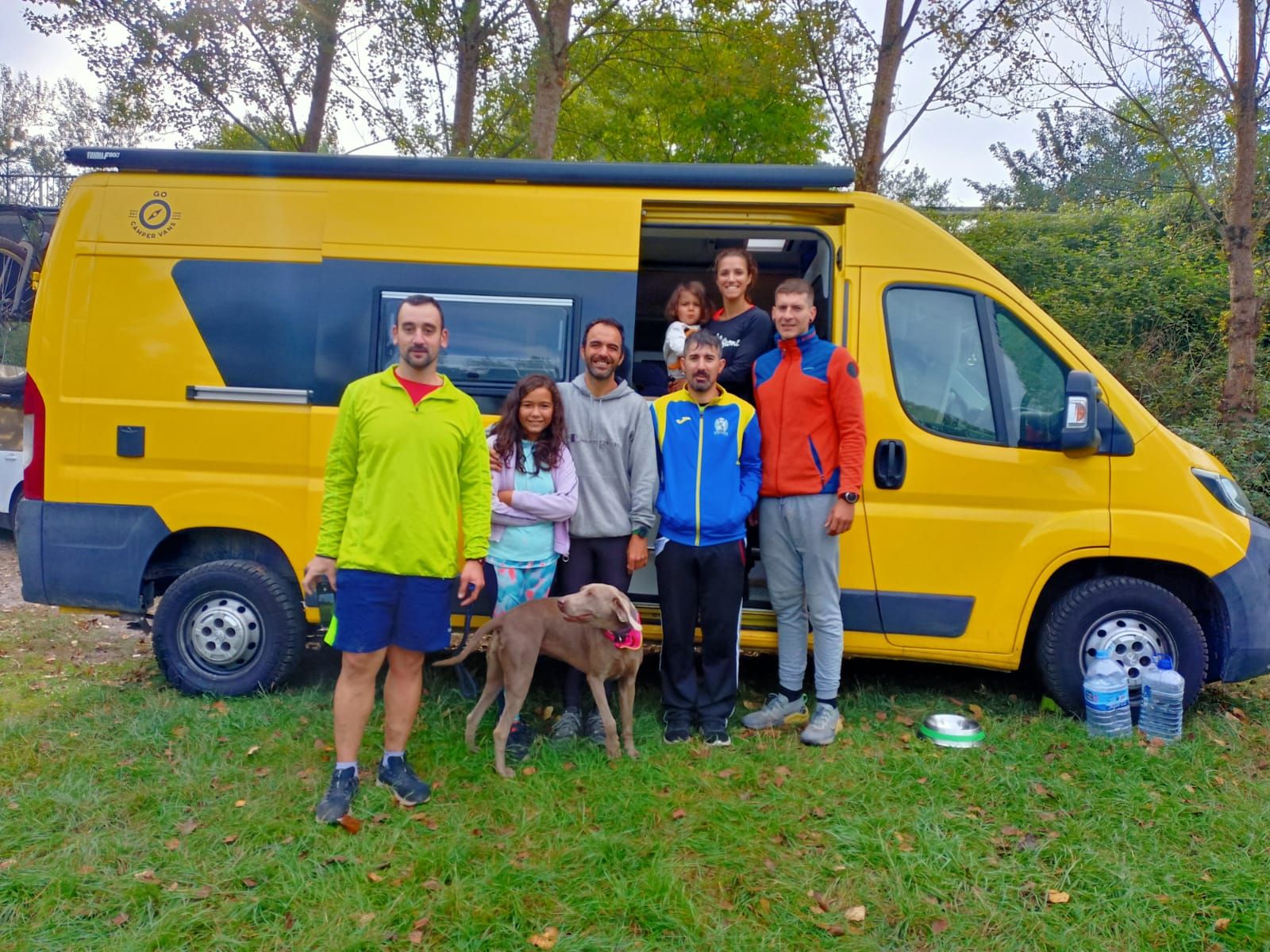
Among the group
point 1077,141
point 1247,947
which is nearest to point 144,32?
point 1247,947

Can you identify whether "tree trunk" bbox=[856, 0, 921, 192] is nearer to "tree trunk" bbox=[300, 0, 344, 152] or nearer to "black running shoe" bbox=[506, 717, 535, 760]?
"tree trunk" bbox=[300, 0, 344, 152]

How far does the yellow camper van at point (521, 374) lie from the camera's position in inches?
174

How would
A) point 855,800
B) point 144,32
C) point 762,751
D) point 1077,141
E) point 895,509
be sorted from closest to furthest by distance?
point 855,800 < point 762,751 < point 895,509 < point 144,32 < point 1077,141

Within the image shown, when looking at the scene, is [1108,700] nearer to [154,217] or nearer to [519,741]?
[519,741]

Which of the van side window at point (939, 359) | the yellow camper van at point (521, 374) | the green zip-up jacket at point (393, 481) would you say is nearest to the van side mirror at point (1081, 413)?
the yellow camper van at point (521, 374)

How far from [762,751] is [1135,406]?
97.3 inches

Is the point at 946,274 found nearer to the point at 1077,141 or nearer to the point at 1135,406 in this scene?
the point at 1135,406

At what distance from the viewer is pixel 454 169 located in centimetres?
464

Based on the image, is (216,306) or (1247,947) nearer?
(1247,947)

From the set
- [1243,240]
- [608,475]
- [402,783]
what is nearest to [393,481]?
[608,475]

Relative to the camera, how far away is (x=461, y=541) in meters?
3.88

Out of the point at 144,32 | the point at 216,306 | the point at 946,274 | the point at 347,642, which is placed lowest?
the point at 347,642

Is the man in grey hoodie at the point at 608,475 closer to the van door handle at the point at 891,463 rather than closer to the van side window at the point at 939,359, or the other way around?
the van door handle at the point at 891,463

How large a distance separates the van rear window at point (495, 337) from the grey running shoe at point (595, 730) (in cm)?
168
